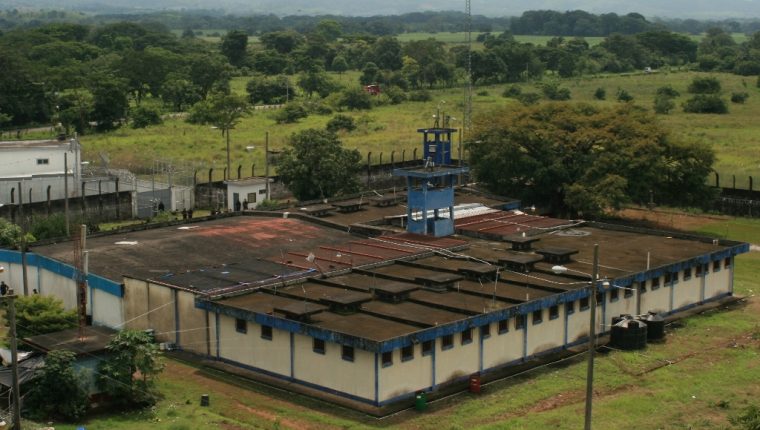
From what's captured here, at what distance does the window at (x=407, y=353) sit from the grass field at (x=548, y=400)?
5.70 ft

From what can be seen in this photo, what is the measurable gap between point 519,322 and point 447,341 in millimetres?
4004

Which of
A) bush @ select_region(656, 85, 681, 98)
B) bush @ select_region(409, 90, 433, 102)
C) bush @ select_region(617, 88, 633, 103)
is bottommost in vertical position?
bush @ select_region(409, 90, 433, 102)

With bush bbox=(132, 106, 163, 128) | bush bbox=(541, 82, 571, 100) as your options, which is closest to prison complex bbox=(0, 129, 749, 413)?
bush bbox=(132, 106, 163, 128)

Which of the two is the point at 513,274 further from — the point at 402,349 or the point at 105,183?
the point at 105,183

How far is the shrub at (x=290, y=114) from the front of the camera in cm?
11306

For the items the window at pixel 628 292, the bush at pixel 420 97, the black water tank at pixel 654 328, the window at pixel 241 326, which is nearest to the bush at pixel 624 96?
the bush at pixel 420 97

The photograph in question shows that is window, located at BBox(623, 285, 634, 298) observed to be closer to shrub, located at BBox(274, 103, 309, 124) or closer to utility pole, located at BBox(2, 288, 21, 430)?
utility pole, located at BBox(2, 288, 21, 430)

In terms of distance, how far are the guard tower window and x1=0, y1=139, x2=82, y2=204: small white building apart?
35587 mm

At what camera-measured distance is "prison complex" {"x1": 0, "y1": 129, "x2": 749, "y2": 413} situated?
116 ft

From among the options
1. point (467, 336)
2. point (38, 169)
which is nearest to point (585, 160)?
point (467, 336)

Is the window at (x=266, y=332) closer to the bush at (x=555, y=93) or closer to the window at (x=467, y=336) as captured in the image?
the window at (x=467, y=336)

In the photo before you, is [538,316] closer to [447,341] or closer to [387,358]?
[447,341]

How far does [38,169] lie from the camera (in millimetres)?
70312

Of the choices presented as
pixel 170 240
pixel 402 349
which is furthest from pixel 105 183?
pixel 402 349
